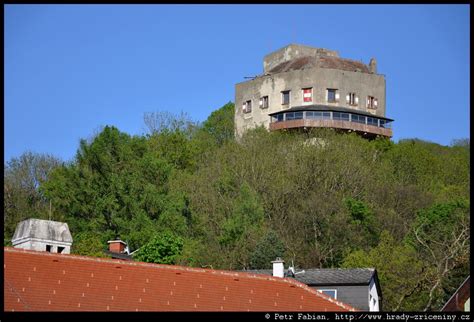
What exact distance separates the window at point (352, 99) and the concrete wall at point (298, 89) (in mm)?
302

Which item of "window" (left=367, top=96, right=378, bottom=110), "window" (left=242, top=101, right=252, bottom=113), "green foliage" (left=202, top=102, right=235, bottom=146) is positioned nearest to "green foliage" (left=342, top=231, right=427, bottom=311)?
"green foliage" (left=202, top=102, right=235, bottom=146)

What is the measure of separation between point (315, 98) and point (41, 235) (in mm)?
62935

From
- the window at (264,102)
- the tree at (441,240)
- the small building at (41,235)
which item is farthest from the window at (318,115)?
the small building at (41,235)

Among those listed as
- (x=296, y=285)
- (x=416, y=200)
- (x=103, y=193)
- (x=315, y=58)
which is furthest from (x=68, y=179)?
(x=296, y=285)

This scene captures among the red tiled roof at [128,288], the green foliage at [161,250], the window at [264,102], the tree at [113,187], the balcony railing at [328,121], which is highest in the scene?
the window at [264,102]

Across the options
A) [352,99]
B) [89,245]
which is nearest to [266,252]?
[89,245]

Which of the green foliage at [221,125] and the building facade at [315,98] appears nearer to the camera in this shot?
the building facade at [315,98]

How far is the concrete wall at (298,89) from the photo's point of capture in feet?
320

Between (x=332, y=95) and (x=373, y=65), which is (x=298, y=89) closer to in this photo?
(x=332, y=95)

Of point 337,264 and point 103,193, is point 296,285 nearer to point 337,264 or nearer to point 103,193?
point 337,264

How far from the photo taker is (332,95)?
98188mm

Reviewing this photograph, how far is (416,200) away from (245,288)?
4353 centimetres

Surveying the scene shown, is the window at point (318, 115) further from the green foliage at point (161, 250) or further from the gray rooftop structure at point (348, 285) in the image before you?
the gray rooftop structure at point (348, 285)

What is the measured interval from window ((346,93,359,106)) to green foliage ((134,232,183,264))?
40654 millimetres
